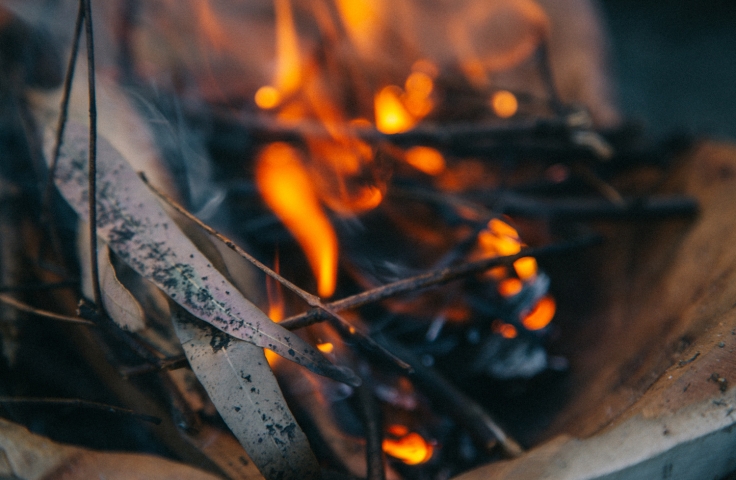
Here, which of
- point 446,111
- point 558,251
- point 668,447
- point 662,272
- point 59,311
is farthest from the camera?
point 446,111

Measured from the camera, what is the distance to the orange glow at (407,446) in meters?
1.07

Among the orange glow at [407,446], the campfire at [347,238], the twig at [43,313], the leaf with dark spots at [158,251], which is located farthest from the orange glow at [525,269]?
the twig at [43,313]

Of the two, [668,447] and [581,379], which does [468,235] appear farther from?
[668,447]

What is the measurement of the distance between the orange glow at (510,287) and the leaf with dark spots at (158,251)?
0.65 m

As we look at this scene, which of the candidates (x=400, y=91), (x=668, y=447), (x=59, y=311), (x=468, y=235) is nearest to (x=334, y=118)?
(x=400, y=91)

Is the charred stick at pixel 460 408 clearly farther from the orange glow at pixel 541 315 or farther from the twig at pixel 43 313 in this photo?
the twig at pixel 43 313

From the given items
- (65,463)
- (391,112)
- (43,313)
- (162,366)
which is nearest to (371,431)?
(162,366)

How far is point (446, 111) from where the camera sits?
2.02 m

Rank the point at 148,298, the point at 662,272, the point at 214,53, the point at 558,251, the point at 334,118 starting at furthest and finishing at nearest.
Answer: the point at 214,53 → the point at 334,118 → the point at 662,272 → the point at 558,251 → the point at 148,298

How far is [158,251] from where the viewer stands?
933 mm

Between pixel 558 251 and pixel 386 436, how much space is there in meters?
0.69

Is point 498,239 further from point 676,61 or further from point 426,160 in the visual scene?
point 676,61

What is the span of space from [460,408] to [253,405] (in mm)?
509

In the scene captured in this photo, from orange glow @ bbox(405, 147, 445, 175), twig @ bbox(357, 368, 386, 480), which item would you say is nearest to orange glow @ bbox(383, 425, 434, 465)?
twig @ bbox(357, 368, 386, 480)
